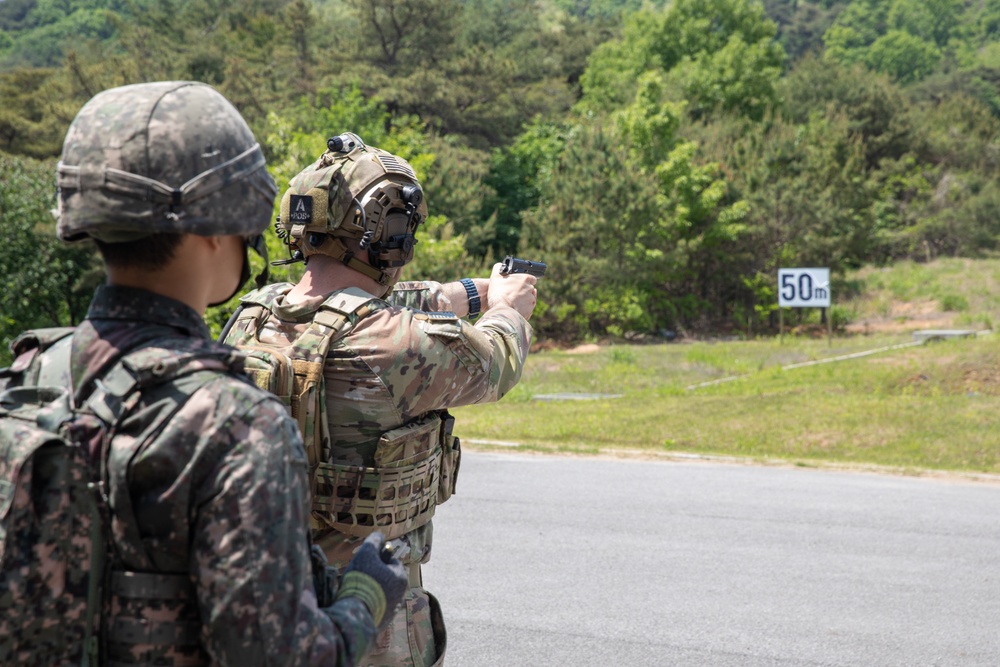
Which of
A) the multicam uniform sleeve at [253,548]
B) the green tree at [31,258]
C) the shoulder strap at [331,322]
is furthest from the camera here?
the green tree at [31,258]

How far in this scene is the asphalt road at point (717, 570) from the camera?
545cm

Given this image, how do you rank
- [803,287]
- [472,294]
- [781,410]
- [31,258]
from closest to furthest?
[472,294] → [781,410] → [803,287] → [31,258]

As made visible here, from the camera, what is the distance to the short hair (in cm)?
167

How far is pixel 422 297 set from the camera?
3.29 metres

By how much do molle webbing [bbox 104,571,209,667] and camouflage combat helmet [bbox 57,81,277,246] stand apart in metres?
0.52

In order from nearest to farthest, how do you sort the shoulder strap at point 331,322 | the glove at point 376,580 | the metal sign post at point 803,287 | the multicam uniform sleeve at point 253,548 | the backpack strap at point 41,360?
1. the multicam uniform sleeve at point 253,548
2. the backpack strap at point 41,360
3. the glove at point 376,580
4. the shoulder strap at point 331,322
5. the metal sign post at point 803,287

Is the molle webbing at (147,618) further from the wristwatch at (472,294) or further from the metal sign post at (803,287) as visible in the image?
the metal sign post at (803,287)

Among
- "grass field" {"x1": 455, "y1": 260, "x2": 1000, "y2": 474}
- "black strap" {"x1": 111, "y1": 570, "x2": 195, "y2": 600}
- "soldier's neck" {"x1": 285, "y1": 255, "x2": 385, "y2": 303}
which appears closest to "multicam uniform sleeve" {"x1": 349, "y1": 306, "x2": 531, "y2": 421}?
"soldier's neck" {"x1": 285, "y1": 255, "x2": 385, "y2": 303}

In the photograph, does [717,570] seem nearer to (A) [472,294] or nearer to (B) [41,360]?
(A) [472,294]

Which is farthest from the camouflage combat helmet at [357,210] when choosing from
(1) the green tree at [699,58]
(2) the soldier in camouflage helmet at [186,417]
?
(1) the green tree at [699,58]

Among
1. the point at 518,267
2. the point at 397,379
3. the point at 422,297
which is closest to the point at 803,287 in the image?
the point at 518,267

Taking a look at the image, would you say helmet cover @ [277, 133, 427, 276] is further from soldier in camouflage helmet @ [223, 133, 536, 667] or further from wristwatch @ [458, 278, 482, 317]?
wristwatch @ [458, 278, 482, 317]

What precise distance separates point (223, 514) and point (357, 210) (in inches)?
52.6

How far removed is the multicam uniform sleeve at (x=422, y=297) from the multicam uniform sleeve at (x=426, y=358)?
501mm
